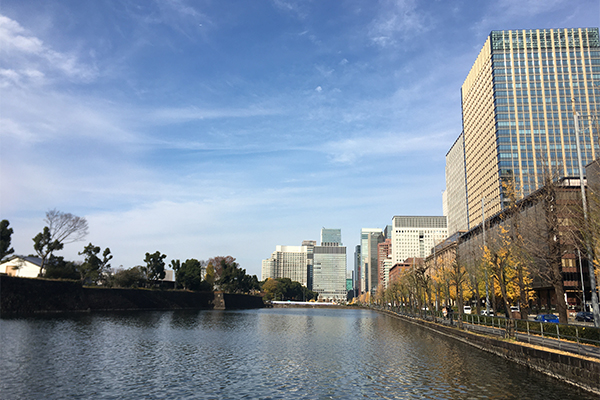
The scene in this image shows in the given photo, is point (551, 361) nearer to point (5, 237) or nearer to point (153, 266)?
point (5, 237)

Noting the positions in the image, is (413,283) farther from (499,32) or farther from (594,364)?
(499,32)

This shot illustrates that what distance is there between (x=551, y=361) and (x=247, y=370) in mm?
18307

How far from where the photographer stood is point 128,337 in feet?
133

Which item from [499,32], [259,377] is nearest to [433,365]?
[259,377]

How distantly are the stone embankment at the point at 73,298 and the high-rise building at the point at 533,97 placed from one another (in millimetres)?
107172

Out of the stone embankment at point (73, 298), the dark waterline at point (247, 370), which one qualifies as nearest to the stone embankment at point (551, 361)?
the dark waterline at point (247, 370)

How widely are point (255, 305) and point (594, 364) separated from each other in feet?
521

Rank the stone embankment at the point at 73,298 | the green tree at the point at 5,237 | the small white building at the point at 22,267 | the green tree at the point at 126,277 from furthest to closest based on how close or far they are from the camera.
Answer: the green tree at the point at 126,277 < the small white building at the point at 22,267 < the green tree at the point at 5,237 < the stone embankment at the point at 73,298

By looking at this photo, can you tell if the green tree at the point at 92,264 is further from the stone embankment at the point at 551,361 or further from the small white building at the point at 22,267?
the stone embankment at the point at 551,361

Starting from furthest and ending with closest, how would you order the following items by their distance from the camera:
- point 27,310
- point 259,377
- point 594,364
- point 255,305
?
point 255,305 < point 27,310 < point 259,377 < point 594,364

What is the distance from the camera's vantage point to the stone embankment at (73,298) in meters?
59.1

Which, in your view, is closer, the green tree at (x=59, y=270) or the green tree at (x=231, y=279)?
the green tree at (x=59, y=270)

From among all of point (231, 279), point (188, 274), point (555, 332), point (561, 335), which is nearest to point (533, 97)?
point (231, 279)

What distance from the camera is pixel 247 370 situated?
1038 inches
